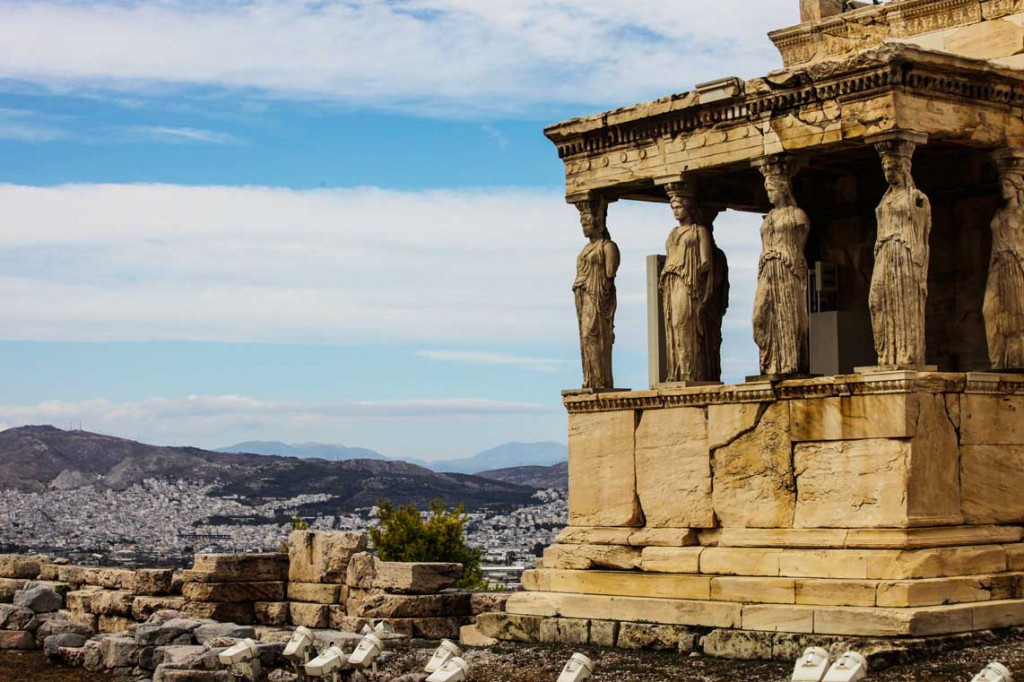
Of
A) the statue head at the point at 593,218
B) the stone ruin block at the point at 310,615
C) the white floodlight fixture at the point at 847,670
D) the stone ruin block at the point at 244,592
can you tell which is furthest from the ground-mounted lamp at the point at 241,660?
the white floodlight fixture at the point at 847,670

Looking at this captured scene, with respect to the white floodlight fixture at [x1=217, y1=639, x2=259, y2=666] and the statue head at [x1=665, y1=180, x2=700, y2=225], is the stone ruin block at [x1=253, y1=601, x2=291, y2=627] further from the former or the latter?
the statue head at [x1=665, y1=180, x2=700, y2=225]

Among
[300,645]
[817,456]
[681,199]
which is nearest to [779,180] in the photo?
[681,199]

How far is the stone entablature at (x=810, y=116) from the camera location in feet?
50.6

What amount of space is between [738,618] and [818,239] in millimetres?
4848

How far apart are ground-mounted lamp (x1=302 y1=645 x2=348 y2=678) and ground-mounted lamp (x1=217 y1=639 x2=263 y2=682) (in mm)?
1656

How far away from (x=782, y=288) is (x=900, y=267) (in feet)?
3.78

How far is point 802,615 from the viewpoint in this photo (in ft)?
49.0

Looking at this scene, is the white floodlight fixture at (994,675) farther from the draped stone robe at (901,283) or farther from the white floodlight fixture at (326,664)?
the white floodlight fixture at (326,664)

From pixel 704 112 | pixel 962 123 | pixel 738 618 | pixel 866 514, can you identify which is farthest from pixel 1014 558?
pixel 704 112

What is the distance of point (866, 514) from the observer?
15.2 metres

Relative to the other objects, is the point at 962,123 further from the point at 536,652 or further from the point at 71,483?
the point at 71,483

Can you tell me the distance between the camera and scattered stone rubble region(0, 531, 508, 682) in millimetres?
19031

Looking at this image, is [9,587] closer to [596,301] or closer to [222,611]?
[222,611]

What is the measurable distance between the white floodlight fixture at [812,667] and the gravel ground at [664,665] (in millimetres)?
1560
